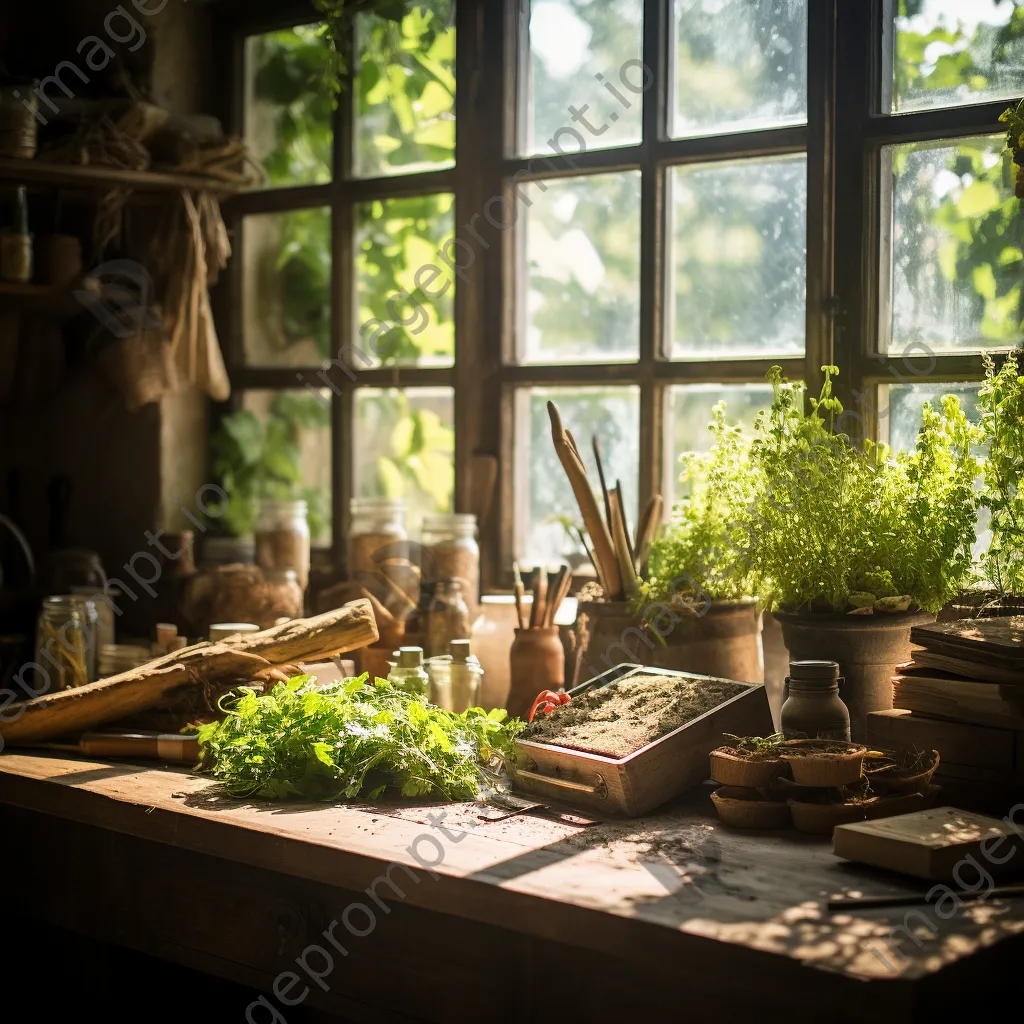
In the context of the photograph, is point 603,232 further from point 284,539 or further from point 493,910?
point 493,910

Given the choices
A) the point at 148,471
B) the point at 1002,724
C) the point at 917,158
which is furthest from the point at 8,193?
the point at 1002,724

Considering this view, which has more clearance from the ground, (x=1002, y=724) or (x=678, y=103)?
(x=678, y=103)

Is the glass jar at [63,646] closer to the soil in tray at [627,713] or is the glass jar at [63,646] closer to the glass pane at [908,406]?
the soil in tray at [627,713]

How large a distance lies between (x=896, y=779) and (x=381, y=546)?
1518 mm

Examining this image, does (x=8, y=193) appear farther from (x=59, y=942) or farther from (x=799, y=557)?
(x=799, y=557)

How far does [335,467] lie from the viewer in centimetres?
334

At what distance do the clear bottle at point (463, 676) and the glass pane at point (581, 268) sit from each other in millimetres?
846

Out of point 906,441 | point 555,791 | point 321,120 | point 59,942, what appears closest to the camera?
point 555,791

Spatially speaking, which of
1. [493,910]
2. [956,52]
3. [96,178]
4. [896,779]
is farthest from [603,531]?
[96,178]

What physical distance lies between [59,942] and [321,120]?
2.17 m

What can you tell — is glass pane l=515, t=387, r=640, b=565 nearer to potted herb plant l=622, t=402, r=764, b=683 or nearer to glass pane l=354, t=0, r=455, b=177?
potted herb plant l=622, t=402, r=764, b=683

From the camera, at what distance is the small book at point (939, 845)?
5.06 feet

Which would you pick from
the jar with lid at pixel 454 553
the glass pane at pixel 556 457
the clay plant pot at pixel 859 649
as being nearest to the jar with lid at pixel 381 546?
the jar with lid at pixel 454 553

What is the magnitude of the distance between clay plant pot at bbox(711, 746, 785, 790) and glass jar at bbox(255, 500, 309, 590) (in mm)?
1628
